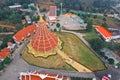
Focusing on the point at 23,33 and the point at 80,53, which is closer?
the point at 80,53

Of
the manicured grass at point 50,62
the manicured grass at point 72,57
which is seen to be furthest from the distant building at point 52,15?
the manicured grass at point 50,62

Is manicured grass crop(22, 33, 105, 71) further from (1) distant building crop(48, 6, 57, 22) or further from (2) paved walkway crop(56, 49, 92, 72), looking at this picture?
(1) distant building crop(48, 6, 57, 22)

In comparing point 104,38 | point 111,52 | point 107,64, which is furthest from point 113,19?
point 107,64

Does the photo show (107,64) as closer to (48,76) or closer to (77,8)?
(48,76)

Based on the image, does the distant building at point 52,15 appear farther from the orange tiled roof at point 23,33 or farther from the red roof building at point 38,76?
the red roof building at point 38,76

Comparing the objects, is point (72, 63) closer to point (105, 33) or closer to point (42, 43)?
point (42, 43)

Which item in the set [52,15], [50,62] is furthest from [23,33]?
[52,15]
